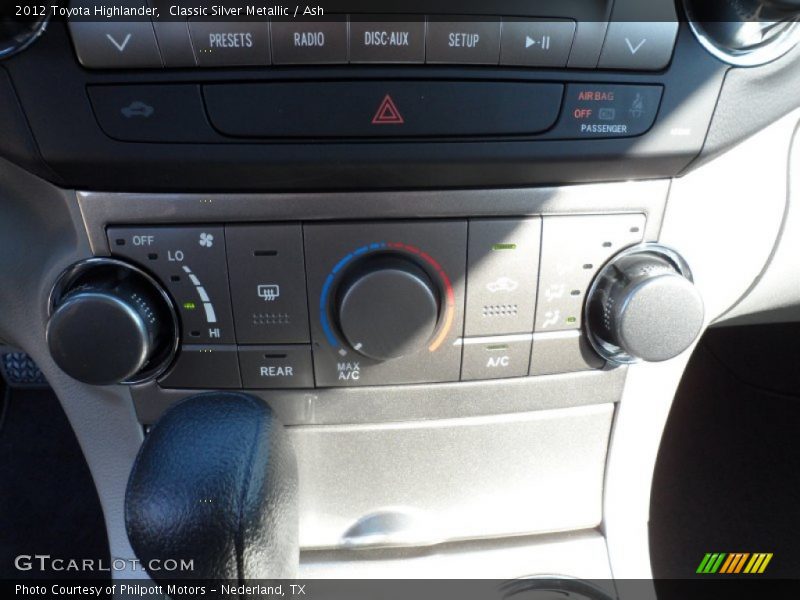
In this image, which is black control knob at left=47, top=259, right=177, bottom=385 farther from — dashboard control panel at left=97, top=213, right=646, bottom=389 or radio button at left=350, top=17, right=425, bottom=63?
radio button at left=350, top=17, right=425, bottom=63

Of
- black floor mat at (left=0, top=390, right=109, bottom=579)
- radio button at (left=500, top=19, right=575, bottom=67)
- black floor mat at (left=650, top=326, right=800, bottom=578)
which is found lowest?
black floor mat at (left=0, top=390, right=109, bottom=579)

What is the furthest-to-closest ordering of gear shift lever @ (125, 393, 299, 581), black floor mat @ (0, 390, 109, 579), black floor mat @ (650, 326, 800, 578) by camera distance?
black floor mat @ (0, 390, 109, 579) < black floor mat @ (650, 326, 800, 578) < gear shift lever @ (125, 393, 299, 581)

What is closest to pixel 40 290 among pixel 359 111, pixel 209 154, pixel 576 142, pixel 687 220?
pixel 209 154

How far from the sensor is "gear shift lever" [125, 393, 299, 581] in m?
0.46

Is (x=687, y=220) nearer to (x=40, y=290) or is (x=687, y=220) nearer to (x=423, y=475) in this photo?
(x=423, y=475)

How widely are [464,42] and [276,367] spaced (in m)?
0.35

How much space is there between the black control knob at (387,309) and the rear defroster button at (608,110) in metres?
0.18

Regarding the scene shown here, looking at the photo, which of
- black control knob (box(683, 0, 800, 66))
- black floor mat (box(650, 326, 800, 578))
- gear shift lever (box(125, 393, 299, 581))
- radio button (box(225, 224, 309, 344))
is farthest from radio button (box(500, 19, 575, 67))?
black floor mat (box(650, 326, 800, 578))

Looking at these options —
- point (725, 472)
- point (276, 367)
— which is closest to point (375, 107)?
point (276, 367)

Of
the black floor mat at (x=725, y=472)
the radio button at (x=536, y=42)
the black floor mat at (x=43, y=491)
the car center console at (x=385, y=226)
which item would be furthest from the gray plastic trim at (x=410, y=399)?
the black floor mat at (x=43, y=491)

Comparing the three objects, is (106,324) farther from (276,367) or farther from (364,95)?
(364,95)

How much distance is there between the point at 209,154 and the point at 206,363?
21 cm

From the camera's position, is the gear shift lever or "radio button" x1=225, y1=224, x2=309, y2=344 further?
"radio button" x1=225, y1=224, x2=309, y2=344

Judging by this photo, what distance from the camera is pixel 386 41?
0.53 m
